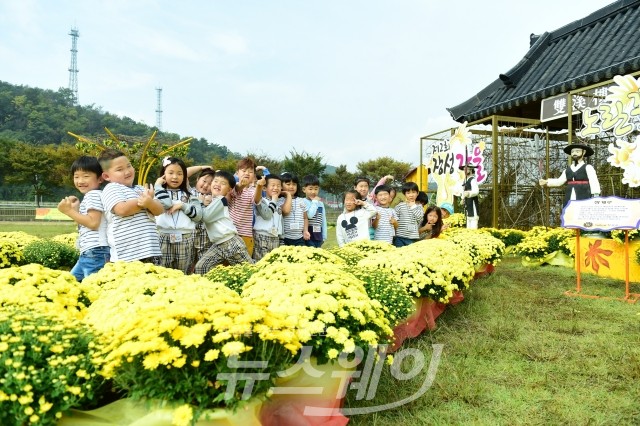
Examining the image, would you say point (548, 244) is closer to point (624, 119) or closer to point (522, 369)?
point (624, 119)

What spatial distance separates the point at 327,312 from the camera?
2111mm

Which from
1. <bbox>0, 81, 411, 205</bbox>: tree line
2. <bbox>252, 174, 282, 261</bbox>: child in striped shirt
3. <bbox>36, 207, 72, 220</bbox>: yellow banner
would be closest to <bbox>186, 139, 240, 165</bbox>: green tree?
<bbox>0, 81, 411, 205</bbox>: tree line

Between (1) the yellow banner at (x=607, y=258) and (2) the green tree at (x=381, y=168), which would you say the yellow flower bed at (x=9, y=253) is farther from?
(2) the green tree at (x=381, y=168)

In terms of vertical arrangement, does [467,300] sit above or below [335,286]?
below

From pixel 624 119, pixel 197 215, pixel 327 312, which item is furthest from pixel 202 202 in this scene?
pixel 624 119

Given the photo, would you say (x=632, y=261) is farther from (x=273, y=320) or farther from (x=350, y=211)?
(x=273, y=320)

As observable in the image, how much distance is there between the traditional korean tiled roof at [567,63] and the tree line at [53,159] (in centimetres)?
1391

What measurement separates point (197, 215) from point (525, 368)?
9.36ft

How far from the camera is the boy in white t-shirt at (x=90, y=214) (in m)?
3.51

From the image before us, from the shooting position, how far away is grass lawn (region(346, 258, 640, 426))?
8.05ft

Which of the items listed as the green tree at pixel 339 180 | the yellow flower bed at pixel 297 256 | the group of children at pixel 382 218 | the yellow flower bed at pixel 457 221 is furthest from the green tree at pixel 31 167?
the yellow flower bed at pixel 297 256

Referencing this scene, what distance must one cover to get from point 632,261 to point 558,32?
756cm

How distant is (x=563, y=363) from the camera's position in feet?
10.5

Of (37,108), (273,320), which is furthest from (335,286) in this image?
(37,108)
